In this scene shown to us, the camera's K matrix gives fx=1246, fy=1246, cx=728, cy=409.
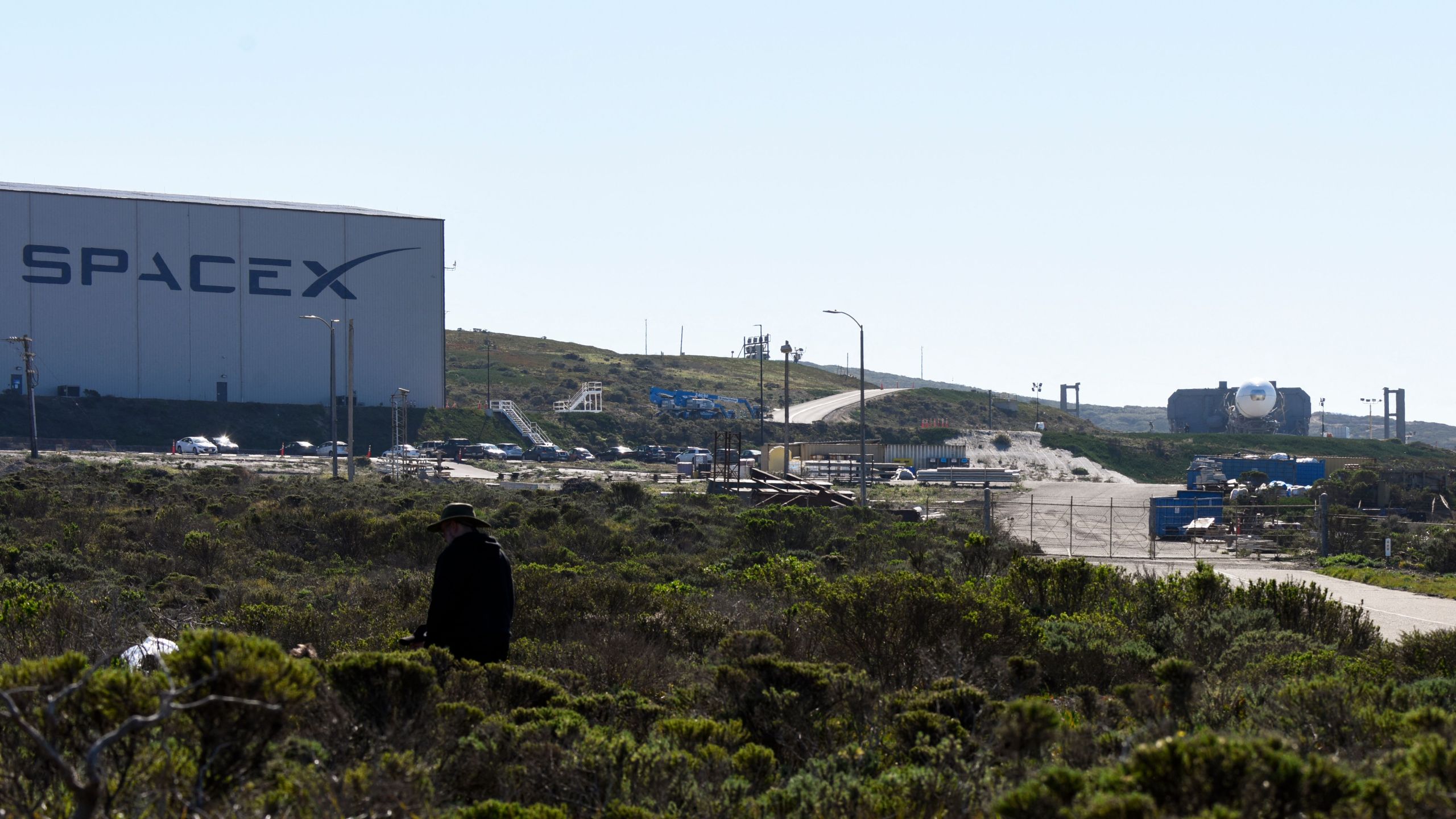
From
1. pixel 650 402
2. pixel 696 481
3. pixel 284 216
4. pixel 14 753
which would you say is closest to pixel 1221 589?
pixel 14 753

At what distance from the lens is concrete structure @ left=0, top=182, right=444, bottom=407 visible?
67.2m

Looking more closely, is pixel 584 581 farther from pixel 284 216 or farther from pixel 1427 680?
pixel 284 216

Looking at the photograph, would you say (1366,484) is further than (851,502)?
Yes

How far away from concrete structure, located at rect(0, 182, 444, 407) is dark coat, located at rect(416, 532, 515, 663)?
67.9 metres

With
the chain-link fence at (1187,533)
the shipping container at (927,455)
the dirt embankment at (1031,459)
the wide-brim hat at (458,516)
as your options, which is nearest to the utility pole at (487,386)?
the shipping container at (927,455)

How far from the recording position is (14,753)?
460 cm

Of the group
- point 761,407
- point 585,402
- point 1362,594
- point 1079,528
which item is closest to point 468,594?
point 1362,594

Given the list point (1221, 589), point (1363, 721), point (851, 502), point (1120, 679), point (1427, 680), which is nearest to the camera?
point (1363, 721)

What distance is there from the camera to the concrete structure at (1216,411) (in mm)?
111938

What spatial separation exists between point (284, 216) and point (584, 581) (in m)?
65.7

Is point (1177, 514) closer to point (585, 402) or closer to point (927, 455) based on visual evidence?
point (927, 455)

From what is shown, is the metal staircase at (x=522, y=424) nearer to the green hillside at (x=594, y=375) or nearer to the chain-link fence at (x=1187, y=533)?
the green hillside at (x=594, y=375)

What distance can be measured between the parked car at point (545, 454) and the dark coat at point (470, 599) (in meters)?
62.7

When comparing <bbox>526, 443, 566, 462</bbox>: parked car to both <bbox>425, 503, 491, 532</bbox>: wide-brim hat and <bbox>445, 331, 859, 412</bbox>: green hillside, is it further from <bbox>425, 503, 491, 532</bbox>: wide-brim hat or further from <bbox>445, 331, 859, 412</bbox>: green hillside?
<bbox>425, 503, 491, 532</bbox>: wide-brim hat
